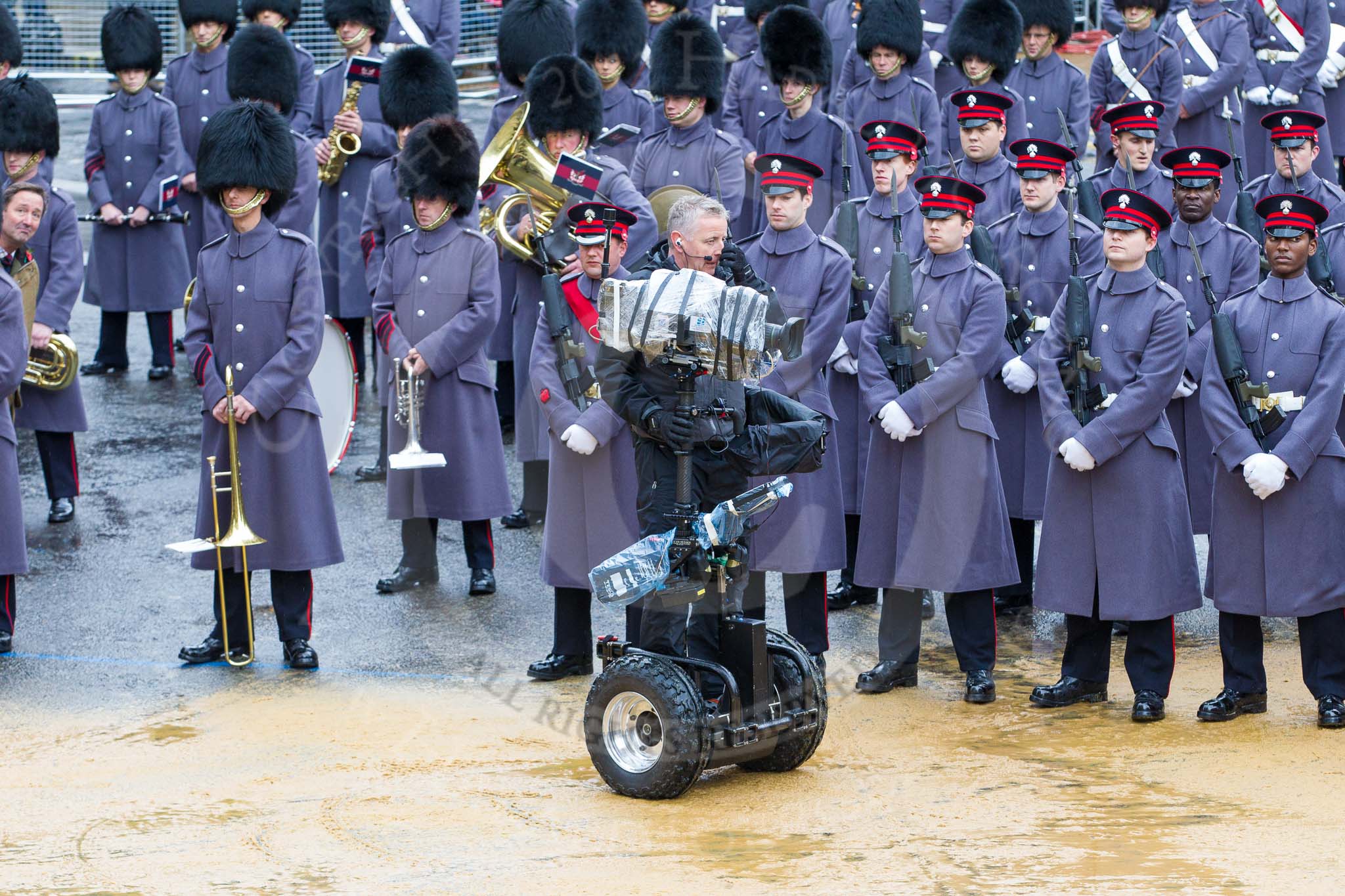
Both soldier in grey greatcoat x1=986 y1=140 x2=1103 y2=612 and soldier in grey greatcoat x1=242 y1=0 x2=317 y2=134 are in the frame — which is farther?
soldier in grey greatcoat x1=242 y1=0 x2=317 y2=134

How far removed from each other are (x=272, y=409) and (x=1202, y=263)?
3759mm

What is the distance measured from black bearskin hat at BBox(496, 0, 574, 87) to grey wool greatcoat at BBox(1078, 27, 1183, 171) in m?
2.93

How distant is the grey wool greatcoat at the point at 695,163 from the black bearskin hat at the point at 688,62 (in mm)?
202

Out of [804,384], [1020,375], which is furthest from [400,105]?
[1020,375]

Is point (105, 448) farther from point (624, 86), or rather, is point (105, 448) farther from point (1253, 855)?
point (1253, 855)

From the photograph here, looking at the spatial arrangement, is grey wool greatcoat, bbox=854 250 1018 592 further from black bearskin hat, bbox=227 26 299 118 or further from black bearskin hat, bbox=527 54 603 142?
black bearskin hat, bbox=227 26 299 118

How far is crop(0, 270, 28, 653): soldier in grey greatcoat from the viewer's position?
24.7 feet

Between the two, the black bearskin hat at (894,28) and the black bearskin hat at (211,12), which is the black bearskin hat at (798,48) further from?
the black bearskin hat at (211,12)

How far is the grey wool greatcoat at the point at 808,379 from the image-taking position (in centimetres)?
725

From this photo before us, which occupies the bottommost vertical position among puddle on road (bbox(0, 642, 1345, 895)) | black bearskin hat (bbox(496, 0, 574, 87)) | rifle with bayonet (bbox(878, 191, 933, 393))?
puddle on road (bbox(0, 642, 1345, 895))

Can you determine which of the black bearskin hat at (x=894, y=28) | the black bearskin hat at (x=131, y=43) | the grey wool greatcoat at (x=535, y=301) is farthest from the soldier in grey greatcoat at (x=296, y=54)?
the black bearskin hat at (x=894, y=28)

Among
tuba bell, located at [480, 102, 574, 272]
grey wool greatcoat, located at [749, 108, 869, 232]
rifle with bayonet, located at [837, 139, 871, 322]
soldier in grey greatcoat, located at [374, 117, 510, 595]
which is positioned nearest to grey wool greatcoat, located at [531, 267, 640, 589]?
soldier in grey greatcoat, located at [374, 117, 510, 595]

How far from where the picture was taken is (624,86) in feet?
35.2

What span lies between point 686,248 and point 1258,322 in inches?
80.6
